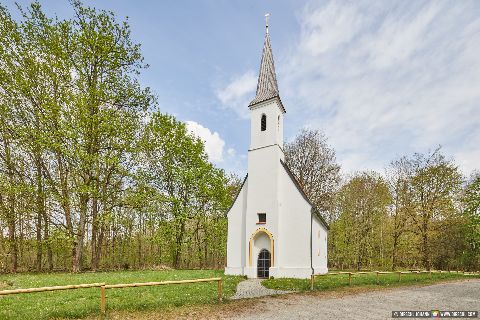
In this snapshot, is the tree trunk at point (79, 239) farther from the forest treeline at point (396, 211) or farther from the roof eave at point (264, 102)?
the forest treeline at point (396, 211)

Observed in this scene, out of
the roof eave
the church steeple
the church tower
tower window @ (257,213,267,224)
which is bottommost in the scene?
tower window @ (257,213,267,224)

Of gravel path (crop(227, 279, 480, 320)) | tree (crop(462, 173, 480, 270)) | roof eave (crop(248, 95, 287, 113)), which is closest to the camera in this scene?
gravel path (crop(227, 279, 480, 320))

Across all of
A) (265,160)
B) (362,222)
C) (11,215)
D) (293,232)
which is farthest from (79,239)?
(362,222)

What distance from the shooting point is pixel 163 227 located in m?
27.2

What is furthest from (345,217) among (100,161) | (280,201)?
(100,161)

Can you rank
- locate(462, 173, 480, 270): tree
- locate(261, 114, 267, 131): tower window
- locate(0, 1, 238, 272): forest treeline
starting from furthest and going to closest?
locate(462, 173, 480, 270): tree < locate(261, 114, 267, 131): tower window < locate(0, 1, 238, 272): forest treeline

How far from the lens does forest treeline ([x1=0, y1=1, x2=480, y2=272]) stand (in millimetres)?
19047

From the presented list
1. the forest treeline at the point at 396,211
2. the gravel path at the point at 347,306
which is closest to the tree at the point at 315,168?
the forest treeline at the point at 396,211

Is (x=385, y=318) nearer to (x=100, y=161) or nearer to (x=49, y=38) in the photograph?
(x=100, y=161)

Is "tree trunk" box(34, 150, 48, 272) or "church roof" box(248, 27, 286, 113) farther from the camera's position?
"church roof" box(248, 27, 286, 113)

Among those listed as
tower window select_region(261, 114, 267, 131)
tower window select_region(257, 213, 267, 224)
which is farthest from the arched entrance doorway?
tower window select_region(261, 114, 267, 131)

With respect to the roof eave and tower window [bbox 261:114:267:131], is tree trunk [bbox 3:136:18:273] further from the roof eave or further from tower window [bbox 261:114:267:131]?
tower window [bbox 261:114:267:131]

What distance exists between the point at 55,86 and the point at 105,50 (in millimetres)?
4184

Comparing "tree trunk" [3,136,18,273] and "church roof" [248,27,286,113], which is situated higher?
"church roof" [248,27,286,113]
